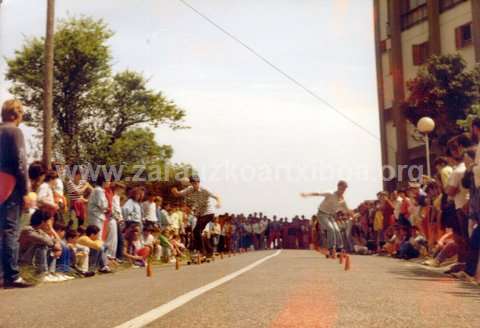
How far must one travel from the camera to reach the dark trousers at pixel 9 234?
861cm

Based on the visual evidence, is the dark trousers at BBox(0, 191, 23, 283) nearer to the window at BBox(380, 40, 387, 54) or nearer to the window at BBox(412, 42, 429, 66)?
the window at BBox(412, 42, 429, 66)

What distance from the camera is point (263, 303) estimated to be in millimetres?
6379

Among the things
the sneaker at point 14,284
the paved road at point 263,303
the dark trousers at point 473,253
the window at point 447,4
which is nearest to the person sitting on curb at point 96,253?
the paved road at point 263,303

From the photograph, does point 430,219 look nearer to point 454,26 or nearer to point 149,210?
point 149,210

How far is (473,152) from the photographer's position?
10656mm

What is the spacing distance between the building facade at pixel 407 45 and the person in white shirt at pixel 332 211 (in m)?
21.1

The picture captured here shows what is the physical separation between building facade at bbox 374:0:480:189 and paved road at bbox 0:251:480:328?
30.6m

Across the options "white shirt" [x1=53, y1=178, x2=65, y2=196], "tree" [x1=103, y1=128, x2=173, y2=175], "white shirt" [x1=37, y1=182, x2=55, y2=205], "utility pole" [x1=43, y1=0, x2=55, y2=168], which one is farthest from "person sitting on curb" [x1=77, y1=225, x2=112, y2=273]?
"tree" [x1=103, y1=128, x2=173, y2=175]

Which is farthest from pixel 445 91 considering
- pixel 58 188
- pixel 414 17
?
pixel 58 188

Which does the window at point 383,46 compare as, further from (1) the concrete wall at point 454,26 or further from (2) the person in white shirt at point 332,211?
(2) the person in white shirt at point 332,211

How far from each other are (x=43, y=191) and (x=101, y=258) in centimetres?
195

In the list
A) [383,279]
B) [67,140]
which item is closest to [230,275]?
[383,279]

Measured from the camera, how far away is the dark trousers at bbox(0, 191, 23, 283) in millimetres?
8609

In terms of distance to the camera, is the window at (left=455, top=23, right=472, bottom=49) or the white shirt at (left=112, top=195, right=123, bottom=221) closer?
the white shirt at (left=112, top=195, right=123, bottom=221)
